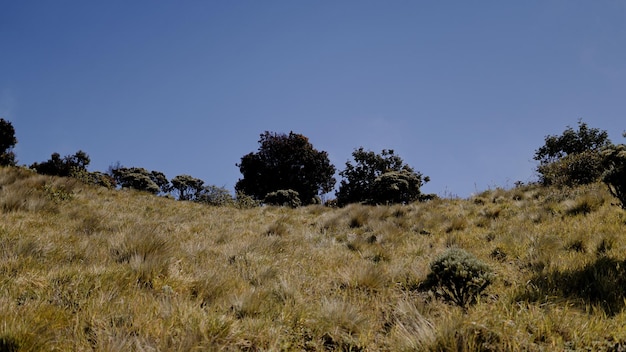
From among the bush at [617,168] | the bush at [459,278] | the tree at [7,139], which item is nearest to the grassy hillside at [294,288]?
the bush at [459,278]

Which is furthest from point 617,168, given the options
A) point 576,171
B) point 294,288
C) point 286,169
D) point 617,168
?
point 286,169

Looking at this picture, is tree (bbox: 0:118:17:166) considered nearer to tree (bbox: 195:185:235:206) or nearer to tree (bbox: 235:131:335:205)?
tree (bbox: 195:185:235:206)

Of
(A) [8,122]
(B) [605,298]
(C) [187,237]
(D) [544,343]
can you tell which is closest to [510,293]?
(B) [605,298]

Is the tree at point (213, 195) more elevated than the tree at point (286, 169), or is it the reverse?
the tree at point (286, 169)

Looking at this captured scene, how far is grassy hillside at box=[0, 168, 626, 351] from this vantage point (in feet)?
8.95

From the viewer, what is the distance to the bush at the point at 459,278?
4207 mm

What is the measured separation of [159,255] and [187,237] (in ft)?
9.10

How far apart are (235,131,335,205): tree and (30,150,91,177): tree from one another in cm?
1961

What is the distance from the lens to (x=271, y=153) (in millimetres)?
44812

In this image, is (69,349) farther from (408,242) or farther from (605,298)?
(408,242)

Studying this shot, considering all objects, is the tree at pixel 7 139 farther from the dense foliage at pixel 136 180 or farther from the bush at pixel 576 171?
the bush at pixel 576 171

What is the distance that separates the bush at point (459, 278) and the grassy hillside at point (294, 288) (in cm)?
18

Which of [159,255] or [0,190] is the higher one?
[0,190]

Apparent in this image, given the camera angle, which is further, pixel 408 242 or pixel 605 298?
pixel 408 242
